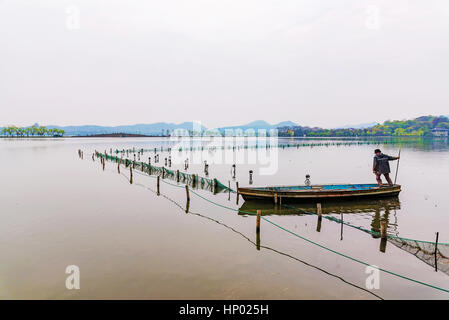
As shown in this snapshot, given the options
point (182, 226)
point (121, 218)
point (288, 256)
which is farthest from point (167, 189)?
point (288, 256)

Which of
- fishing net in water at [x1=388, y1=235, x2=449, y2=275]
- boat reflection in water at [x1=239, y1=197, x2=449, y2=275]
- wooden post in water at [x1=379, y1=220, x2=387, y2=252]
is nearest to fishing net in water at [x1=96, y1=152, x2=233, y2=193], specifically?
boat reflection in water at [x1=239, y1=197, x2=449, y2=275]

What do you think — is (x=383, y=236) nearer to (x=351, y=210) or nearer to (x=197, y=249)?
(x=351, y=210)

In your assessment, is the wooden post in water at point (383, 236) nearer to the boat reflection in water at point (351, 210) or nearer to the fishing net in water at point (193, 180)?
the boat reflection in water at point (351, 210)

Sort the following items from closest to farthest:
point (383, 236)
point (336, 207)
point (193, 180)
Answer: point (383, 236), point (336, 207), point (193, 180)

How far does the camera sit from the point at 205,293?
32.6ft

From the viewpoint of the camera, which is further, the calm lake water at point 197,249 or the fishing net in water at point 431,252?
the fishing net in water at point 431,252

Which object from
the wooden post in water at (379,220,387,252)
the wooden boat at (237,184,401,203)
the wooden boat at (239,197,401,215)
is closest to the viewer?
the wooden post in water at (379,220,387,252)

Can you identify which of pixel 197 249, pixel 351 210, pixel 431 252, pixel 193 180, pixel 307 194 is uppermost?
pixel 307 194

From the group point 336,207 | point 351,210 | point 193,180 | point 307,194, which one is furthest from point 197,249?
point 193,180

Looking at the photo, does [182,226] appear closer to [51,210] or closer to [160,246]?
[160,246]

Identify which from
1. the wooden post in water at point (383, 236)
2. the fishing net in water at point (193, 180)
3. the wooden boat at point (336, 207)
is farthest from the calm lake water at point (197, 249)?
the fishing net in water at point (193, 180)

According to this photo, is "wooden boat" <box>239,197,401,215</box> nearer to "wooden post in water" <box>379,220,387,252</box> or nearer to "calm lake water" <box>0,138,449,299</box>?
"calm lake water" <box>0,138,449,299</box>

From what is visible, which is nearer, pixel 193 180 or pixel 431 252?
pixel 431 252
